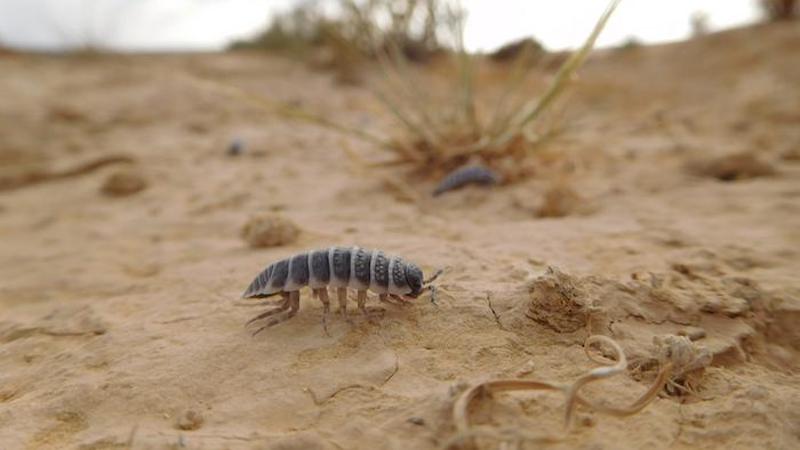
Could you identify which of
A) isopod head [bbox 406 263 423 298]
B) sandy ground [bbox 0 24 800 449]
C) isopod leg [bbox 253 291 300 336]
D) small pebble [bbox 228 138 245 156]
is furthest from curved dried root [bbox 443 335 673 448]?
small pebble [bbox 228 138 245 156]

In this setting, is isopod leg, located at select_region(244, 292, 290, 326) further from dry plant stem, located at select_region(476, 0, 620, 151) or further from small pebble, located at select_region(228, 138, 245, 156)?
small pebble, located at select_region(228, 138, 245, 156)

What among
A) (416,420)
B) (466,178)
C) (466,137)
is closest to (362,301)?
(416,420)

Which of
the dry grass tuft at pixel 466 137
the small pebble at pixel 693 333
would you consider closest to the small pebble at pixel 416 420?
the small pebble at pixel 693 333

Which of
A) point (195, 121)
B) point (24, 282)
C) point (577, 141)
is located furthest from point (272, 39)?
point (24, 282)

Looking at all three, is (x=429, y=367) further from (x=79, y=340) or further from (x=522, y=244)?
(x=79, y=340)

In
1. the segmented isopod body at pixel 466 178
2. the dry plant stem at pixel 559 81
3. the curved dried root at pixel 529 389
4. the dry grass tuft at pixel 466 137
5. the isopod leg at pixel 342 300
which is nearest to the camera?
the curved dried root at pixel 529 389

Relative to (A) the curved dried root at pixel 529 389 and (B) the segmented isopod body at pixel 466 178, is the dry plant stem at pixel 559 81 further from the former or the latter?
(A) the curved dried root at pixel 529 389
